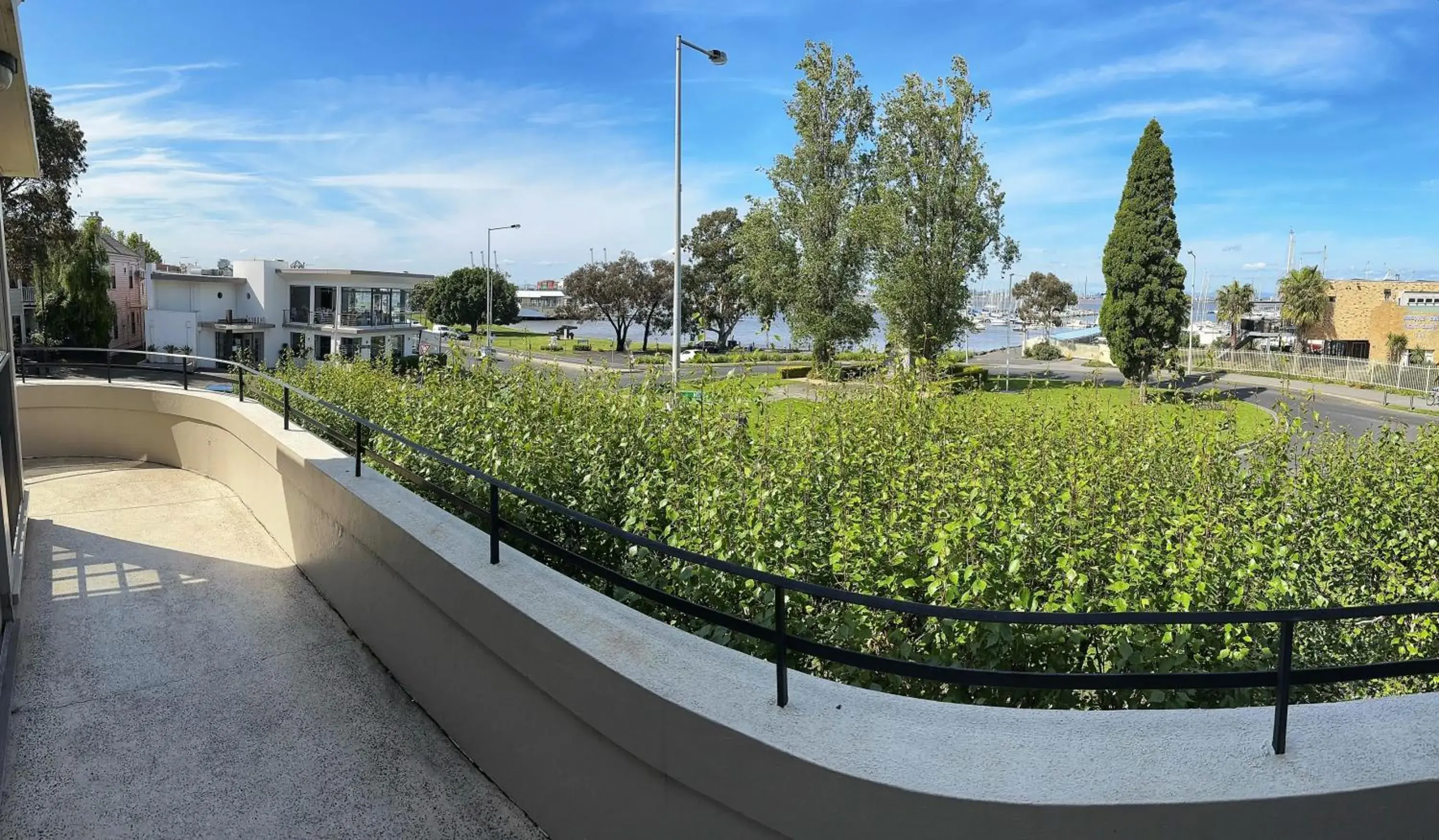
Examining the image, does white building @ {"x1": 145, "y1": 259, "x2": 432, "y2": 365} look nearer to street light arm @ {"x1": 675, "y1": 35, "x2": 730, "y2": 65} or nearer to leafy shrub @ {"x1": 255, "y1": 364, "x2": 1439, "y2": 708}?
street light arm @ {"x1": 675, "y1": 35, "x2": 730, "y2": 65}

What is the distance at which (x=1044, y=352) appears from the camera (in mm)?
68438

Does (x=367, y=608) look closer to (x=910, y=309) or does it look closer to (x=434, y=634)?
(x=434, y=634)

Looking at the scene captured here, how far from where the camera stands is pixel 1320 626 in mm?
3582

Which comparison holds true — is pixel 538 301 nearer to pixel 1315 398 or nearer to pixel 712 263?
pixel 712 263

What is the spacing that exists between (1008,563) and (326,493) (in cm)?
464

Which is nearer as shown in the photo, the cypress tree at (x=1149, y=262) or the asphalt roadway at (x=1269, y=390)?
the asphalt roadway at (x=1269, y=390)

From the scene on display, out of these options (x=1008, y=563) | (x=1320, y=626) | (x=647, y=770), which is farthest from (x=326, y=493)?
(x=1320, y=626)

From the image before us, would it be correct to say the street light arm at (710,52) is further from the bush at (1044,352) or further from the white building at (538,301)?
the white building at (538,301)

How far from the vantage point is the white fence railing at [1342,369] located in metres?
40.6

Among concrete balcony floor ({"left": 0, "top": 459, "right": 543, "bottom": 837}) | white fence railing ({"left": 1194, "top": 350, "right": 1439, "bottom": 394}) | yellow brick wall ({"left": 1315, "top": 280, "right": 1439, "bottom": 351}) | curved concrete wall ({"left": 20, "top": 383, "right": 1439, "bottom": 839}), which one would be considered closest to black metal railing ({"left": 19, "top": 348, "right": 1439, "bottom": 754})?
curved concrete wall ({"left": 20, "top": 383, "right": 1439, "bottom": 839})

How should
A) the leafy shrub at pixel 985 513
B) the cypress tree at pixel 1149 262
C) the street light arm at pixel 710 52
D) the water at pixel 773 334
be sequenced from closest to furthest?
the leafy shrub at pixel 985 513 → the water at pixel 773 334 → the street light arm at pixel 710 52 → the cypress tree at pixel 1149 262

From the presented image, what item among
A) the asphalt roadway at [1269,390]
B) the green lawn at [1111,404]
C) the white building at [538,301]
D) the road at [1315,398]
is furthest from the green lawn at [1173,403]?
the white building at [538,301]

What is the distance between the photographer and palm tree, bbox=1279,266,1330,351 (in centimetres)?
5681

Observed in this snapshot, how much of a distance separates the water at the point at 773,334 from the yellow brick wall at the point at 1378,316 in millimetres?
20628
